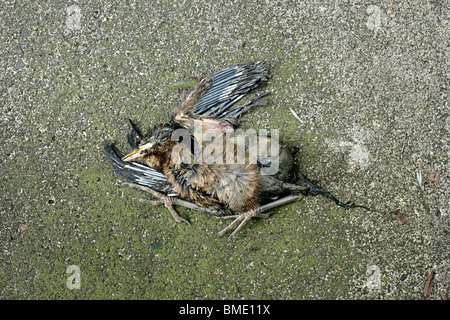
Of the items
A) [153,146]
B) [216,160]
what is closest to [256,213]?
[216,160]

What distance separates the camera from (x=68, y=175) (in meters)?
3.39

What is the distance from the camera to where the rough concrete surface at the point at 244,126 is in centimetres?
314

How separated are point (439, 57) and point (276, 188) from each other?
2.05 meters

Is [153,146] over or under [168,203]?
over

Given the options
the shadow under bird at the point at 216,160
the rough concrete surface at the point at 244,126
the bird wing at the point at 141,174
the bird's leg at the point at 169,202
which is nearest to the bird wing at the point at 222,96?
the shadow under bird at the point at 216,160

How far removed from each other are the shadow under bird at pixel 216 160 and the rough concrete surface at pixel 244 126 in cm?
15

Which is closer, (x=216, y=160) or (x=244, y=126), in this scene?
(x=216, y=160)

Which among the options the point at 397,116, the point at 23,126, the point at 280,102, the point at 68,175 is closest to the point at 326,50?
the point at 280,102

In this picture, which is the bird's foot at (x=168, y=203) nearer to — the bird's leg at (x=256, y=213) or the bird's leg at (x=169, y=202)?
the bird's leg at (x=169, y=202)

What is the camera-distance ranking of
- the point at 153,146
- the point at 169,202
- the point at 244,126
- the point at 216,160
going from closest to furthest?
the point at 216,160
the point at 153,146
the point at 169,202
the point at 244,126

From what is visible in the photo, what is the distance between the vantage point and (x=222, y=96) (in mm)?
3186

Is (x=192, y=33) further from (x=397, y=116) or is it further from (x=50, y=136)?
(x=397, y=116)

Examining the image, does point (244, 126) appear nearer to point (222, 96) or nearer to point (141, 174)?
point (222, 96)

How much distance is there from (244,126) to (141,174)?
1108mm
